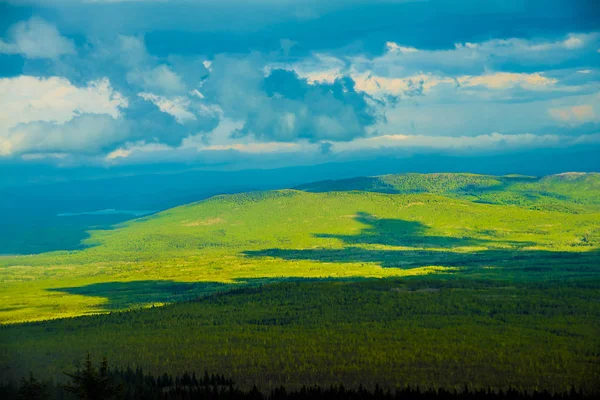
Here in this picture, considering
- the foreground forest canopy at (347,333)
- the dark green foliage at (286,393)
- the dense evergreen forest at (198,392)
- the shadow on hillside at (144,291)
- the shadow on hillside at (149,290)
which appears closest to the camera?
the dense evergreen forest at (198,392)

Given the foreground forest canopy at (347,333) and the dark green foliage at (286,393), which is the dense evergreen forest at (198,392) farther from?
the foreground forest canopy at (347,333)

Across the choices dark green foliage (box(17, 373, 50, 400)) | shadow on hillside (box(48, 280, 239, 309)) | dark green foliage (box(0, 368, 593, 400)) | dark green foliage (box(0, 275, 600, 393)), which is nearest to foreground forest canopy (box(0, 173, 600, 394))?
dark green foliage (box(0, 275, 600, 393))

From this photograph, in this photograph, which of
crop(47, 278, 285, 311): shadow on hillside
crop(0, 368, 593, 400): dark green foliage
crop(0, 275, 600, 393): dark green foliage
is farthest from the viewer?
crop(47, 278, 285, 311): shadow on hillside

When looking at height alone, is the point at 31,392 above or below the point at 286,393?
above

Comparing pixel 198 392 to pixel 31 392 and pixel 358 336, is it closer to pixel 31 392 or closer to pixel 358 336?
pixel 31 392

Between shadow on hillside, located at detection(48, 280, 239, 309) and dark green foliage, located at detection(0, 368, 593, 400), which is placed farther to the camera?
shadow on hillside, located at detection(48, 280, 239, 309)

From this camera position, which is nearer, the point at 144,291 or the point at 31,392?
the point at 31,392

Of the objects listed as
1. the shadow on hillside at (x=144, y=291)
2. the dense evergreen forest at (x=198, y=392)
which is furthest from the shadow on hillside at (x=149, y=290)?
the dense evergreen forest at (x=198, y=392)

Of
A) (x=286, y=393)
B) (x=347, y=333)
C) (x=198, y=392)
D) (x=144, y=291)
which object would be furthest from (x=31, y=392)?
(x=144, y=291)

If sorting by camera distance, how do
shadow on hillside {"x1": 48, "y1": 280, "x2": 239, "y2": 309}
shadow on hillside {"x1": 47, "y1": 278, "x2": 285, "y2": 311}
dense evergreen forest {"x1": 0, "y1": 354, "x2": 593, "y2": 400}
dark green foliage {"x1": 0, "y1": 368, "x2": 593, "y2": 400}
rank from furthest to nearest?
shadow on hillside {"x1": 48, "y1": 280, "x2": 239, "y2": 309}
shadow on hillside {"x1": 47, "y1": 278, "x2": 285, "y2": 311}
dark green foliage {"x1": 0, "y1": 368, "x2": 593, "y2": 400}
dense evergreen forest {"x1": 0, "y1": 354, "x2": 593, "y2": 400}

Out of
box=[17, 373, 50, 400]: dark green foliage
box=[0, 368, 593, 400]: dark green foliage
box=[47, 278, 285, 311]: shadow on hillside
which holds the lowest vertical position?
box=[0, 368, 593, 400]: dark green foliage

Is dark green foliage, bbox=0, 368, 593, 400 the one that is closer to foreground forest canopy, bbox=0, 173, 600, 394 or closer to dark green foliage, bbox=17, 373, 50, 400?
dark green foliage, bbox=17, 373, 50, 400

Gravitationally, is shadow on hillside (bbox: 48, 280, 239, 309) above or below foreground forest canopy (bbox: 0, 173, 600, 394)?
above

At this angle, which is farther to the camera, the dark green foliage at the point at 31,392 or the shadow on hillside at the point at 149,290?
the shadow on hillside at the point at 149,290
